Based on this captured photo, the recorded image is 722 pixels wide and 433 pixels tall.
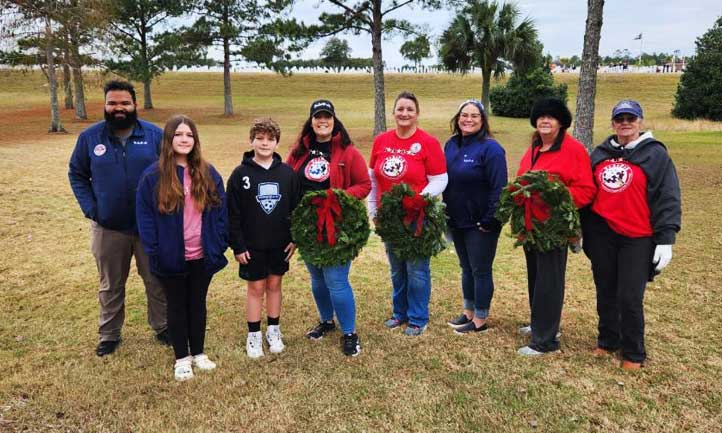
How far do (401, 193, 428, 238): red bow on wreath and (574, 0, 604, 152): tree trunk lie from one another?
9.61m

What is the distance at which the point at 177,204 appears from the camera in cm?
374

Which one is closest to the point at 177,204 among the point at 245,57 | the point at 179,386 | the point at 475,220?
the point at 179,386

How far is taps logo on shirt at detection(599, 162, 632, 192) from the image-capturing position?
153 inches

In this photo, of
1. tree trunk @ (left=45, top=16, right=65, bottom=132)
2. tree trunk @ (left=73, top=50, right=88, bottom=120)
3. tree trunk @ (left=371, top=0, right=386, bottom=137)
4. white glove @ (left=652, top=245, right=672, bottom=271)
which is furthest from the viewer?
tree trunk @ (left=73, top=50, right=88, bottom=120)

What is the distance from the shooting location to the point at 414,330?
4.80 metres

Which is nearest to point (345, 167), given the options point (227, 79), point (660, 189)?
point (660, 189)

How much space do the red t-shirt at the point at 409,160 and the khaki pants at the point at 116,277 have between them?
7.26 feet

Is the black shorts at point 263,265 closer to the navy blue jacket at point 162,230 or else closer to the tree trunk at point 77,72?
the navy blue jacket at point 162,230

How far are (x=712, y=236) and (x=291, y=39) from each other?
A: 16905 mm

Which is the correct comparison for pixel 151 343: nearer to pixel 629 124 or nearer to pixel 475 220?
pixel 475 220

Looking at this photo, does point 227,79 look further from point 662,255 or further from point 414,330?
point 662,255

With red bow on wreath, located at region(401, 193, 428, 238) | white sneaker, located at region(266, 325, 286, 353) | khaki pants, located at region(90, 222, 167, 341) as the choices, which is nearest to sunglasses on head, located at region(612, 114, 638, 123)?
red bow on wreath, located at region(401, 193, 428, 238)

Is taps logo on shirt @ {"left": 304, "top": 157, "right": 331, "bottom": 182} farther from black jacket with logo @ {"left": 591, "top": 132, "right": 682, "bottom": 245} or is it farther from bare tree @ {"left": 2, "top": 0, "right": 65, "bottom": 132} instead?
bare tree @ {"left": 2, "top": 0, "right": 65, "bottom": 132}

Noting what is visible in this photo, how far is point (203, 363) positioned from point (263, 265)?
3.03 ft
